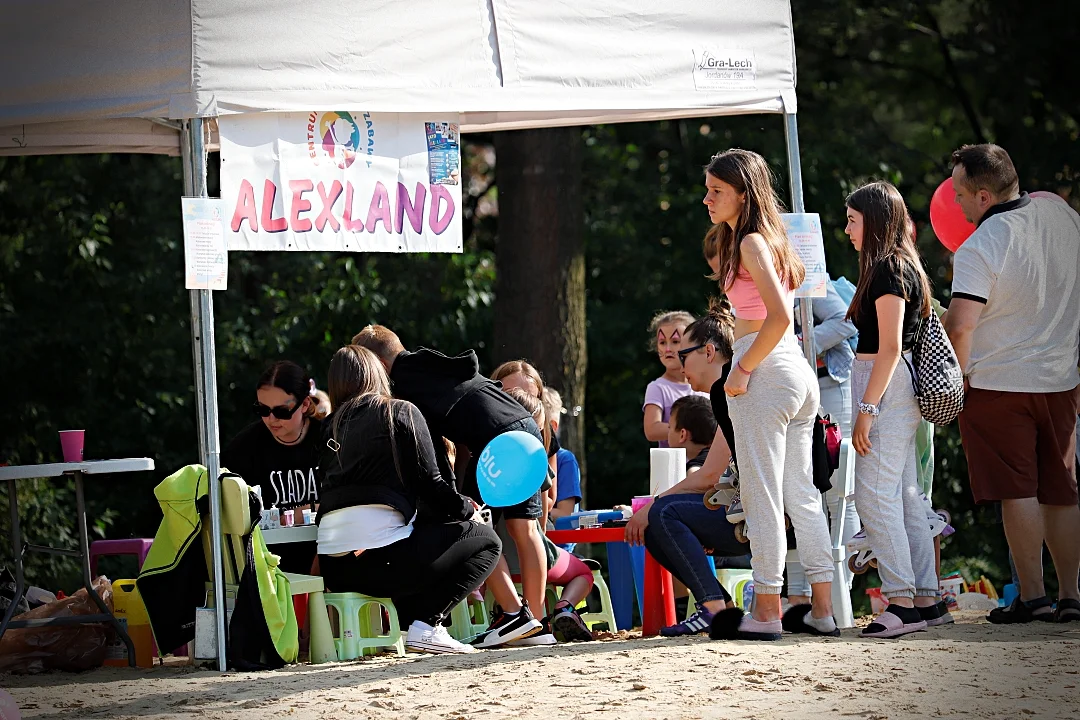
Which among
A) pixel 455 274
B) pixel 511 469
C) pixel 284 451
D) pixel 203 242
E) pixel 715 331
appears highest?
pixel 455 274

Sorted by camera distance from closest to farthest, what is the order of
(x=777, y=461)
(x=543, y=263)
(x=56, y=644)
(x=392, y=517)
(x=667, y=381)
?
(x=777, y=461)
(x=392, y=517)
(x=56, y=644)
(x=667, y=381)
(x=543, y=263)

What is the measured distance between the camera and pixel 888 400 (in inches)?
210

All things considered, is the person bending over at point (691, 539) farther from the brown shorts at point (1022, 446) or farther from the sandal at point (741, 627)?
the brown shorts at point (1022, 446)

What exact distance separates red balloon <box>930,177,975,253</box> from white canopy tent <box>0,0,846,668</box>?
760 millimetres

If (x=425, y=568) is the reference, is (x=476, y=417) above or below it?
above

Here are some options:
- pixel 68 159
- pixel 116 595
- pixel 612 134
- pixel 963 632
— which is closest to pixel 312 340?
pixel 68 159

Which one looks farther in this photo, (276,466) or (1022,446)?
(276,466)

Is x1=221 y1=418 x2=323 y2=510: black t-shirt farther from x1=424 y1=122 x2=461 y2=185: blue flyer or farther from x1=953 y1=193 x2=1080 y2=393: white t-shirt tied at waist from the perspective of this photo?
x1=953 y1=193 x2=1080 y2=393: white t-shirt tied at waist

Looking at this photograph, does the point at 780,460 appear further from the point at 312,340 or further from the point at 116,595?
the point at 312,340

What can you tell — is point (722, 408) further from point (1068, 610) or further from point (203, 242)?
point (203, 242)

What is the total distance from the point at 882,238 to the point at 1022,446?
96 cm

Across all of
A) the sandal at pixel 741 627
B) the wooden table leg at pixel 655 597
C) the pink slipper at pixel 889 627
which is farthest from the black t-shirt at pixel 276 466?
the pink slipper at pixel 889 627

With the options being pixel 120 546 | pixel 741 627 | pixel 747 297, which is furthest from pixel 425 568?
pixel 120 546

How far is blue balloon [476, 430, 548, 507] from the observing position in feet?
18.5
